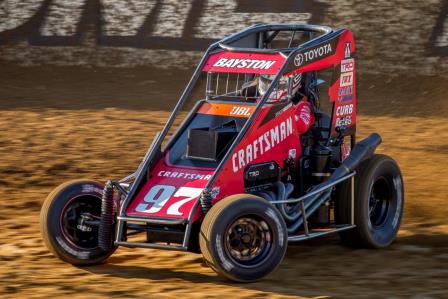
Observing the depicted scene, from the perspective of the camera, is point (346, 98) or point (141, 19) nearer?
point (346, 98)

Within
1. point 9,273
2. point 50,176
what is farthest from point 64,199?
point 50,176

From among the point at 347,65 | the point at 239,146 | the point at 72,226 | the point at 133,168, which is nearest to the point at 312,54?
the point at 347,65

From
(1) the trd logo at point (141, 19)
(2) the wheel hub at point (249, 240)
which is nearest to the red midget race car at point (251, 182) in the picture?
(2) the wheel hub at point (249, 240)

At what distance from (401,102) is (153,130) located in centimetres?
388

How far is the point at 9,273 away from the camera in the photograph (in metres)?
8.45

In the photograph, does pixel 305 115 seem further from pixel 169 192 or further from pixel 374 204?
pixel 169 192

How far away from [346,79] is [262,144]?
1.37m

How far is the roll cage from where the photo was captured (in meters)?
A: 8.38

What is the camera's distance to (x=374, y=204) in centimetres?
970

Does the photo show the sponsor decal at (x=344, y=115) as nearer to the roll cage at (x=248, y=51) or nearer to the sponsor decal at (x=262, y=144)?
the roll cage at (x=248, y=51)

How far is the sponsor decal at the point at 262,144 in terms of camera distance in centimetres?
846

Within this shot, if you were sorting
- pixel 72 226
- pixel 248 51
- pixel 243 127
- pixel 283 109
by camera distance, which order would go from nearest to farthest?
pixel 243 127 < pixel 72 226 < pixel 283 109 < pixel 248 51

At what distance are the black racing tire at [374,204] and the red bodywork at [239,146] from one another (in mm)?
606

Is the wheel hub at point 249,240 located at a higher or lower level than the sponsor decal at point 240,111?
lower
